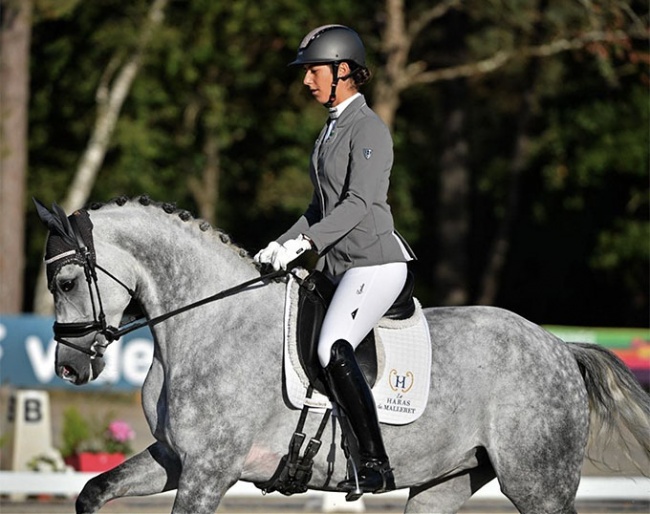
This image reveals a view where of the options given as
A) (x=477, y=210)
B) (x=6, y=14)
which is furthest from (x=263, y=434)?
(x=477, y=210)

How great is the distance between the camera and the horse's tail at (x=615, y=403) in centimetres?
668

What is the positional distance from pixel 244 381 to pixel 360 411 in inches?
22.5

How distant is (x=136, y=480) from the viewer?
599cm

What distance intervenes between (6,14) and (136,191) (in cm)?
715

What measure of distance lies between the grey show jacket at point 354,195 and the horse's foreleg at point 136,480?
1218 millimetres

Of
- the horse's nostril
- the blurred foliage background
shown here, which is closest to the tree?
the blurred foliage background

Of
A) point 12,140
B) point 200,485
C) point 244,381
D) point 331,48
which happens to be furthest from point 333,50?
point 12,140

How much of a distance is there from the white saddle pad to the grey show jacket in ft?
1.07

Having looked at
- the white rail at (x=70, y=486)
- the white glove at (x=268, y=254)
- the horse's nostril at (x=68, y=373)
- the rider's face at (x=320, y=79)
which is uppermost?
the rider's face at (x=320, y=79)

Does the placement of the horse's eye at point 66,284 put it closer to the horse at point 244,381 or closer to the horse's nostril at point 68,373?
the horse at point 244,381

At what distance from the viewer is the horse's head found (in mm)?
5809

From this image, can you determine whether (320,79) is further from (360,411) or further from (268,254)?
(360,411)

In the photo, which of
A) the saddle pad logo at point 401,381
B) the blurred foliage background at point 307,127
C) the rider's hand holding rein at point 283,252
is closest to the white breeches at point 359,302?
the saddle pad logo at point 401,381

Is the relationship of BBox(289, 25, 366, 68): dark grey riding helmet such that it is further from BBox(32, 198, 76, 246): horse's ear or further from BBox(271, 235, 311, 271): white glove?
BBox(32, 198, 76, 246): horse's ear
